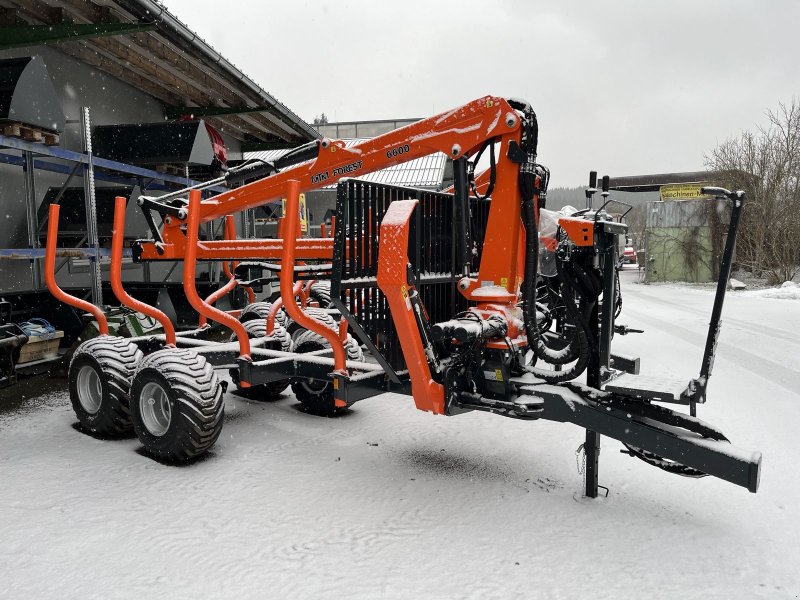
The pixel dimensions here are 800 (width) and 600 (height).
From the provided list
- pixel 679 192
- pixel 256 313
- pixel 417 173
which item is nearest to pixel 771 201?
pixel 679 192

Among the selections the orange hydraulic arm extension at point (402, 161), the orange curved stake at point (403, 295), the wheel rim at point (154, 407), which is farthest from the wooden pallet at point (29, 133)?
the orange curved stake at point (403, 295)

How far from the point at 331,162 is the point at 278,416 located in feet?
7.63

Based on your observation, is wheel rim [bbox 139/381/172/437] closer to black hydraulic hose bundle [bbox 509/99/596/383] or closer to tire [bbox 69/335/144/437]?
tire [bbox 69/335/144/437]

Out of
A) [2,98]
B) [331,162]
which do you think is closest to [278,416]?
[331,162]

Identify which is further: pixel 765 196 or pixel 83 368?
pixel 765 196

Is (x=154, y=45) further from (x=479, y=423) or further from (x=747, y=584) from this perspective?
(x=747, y=584)

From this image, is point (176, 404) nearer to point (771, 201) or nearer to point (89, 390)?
point (89, 390)

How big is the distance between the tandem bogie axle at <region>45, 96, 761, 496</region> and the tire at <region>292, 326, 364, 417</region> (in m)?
0.31

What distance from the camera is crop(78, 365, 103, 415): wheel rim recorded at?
16.0ft

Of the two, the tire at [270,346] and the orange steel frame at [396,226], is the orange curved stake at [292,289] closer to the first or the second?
the orange steel frame at [396,226]

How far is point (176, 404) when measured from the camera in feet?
13.2

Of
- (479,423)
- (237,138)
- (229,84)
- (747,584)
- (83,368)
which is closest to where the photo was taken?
(747,584)

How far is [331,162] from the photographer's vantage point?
4555mm

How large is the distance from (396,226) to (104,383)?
272 centimetres
